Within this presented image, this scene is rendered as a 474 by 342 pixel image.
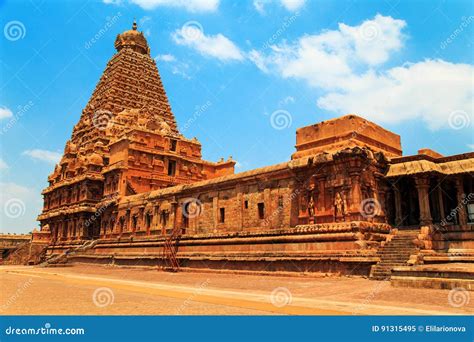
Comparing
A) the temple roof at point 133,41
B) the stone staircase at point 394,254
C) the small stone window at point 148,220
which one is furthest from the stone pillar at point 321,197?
the temple roof at point 133,41

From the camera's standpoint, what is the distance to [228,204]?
27.7m

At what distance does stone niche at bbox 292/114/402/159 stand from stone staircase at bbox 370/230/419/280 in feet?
18.6

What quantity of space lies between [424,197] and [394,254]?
481cm

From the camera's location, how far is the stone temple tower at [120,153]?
4403 cm

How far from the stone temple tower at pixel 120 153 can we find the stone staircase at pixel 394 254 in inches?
1124

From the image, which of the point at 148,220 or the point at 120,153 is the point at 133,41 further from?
the point at 148,220

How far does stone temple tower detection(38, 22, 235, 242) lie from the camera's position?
4403cm

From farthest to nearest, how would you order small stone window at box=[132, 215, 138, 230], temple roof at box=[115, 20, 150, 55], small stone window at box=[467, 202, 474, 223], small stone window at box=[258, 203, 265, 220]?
temple roof at box=[115, 20, 150, 55]
small stone window at box=[132, 215, 138, 230]
small stone window at box=[258, 203, 265, 220]
small stone window at box=[467, 202, 474, 223]

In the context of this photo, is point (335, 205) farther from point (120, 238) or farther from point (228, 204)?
point (120, 238)

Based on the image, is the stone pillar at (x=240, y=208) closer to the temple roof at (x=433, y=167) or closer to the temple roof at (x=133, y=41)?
the temple roof at (x=433, y=167)

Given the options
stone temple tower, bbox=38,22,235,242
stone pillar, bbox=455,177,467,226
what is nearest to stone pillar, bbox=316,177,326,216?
stone pillar, bbox=455,177,467,226

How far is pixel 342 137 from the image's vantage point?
77.0ft

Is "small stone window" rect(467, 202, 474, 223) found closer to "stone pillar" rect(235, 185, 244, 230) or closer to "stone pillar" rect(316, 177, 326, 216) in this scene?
"stone pillar" rect(316, 177, 326, 216)
